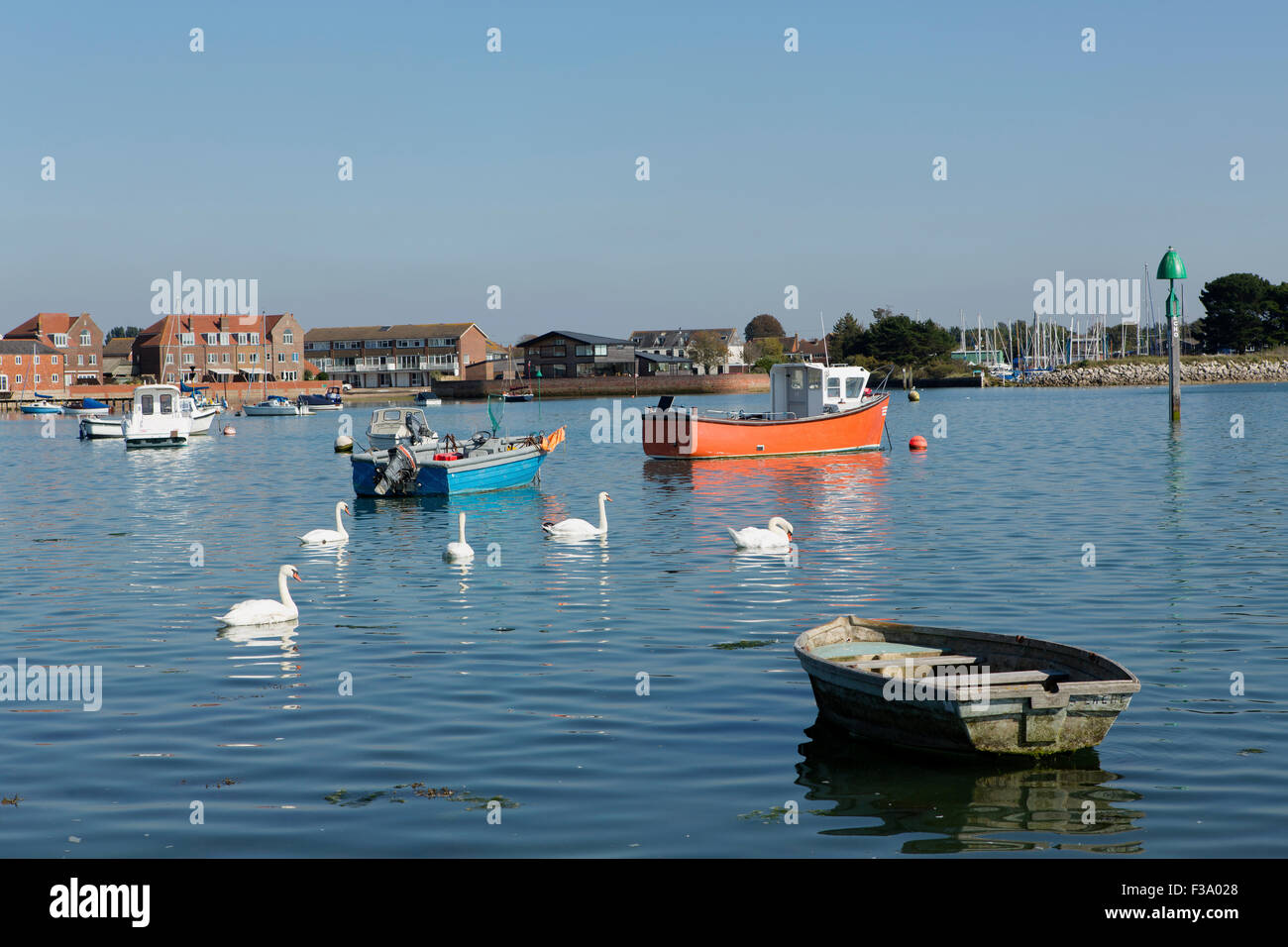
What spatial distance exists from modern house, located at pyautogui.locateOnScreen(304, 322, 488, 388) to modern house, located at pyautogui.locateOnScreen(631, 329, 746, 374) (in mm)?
Result: 26602

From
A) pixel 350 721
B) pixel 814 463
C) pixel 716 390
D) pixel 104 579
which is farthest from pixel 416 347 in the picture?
pixel 350 721

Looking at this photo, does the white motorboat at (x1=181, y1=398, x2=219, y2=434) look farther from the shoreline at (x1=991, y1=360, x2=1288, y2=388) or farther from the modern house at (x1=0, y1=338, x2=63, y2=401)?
the shoreline at (x1=991, y1=360, x2=1288, y2=388)

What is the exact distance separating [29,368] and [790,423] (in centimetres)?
12071

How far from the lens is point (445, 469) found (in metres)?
32.4

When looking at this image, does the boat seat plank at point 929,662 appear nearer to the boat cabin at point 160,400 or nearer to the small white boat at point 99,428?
the boat cabin at point 160,400

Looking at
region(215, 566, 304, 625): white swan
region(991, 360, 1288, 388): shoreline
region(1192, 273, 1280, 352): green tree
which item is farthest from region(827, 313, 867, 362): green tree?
region(215, 566, 304, 625): white swan

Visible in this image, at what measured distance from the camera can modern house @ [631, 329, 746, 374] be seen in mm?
178875

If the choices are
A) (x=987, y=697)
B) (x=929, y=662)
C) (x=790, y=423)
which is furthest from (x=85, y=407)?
(x=987, y=697)

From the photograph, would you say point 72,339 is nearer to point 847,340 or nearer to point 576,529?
point 847,340

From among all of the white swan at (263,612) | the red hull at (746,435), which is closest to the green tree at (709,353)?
the red hull at (746,435)
